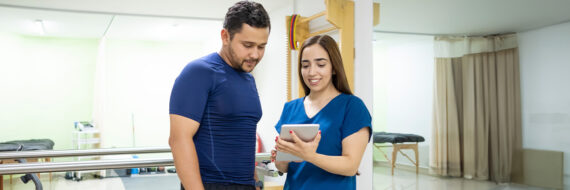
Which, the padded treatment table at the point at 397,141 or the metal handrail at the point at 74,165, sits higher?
the metal handrail at the point at 74,165

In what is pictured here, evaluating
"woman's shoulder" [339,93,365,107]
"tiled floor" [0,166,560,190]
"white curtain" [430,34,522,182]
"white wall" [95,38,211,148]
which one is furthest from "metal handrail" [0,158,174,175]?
"white wall" [95,38,211,148]

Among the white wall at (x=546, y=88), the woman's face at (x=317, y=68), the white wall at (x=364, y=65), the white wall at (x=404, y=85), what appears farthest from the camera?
the white wall at (x=364, y=65)

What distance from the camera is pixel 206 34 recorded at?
16.2 feet

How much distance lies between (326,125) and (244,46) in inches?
12.7

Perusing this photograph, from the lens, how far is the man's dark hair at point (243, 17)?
1105mm

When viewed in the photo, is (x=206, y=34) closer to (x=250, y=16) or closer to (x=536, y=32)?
(x=536, y=32)

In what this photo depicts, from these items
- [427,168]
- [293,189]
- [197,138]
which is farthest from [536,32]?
[197,138]

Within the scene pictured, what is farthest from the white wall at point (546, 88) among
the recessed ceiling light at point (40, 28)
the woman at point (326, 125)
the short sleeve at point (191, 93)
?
the recessed ceiling light at point (40, 28)

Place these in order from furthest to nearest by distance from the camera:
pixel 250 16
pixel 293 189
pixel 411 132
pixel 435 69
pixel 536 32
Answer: pixel 411 132
pixel 435 69
pixel 536 32
pixel 293 189
pixel 250 16

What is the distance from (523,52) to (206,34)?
3.54 m

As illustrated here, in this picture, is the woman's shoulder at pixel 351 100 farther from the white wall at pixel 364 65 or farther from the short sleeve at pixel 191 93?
the white wall at pixel 364 65

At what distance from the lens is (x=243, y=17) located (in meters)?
1.10

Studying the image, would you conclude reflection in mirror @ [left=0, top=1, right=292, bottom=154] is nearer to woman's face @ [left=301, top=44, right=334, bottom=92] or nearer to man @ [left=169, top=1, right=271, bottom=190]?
woman's face @ [left=301, top=44, right=334, bottom=92]

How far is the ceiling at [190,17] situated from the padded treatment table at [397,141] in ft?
2.27
